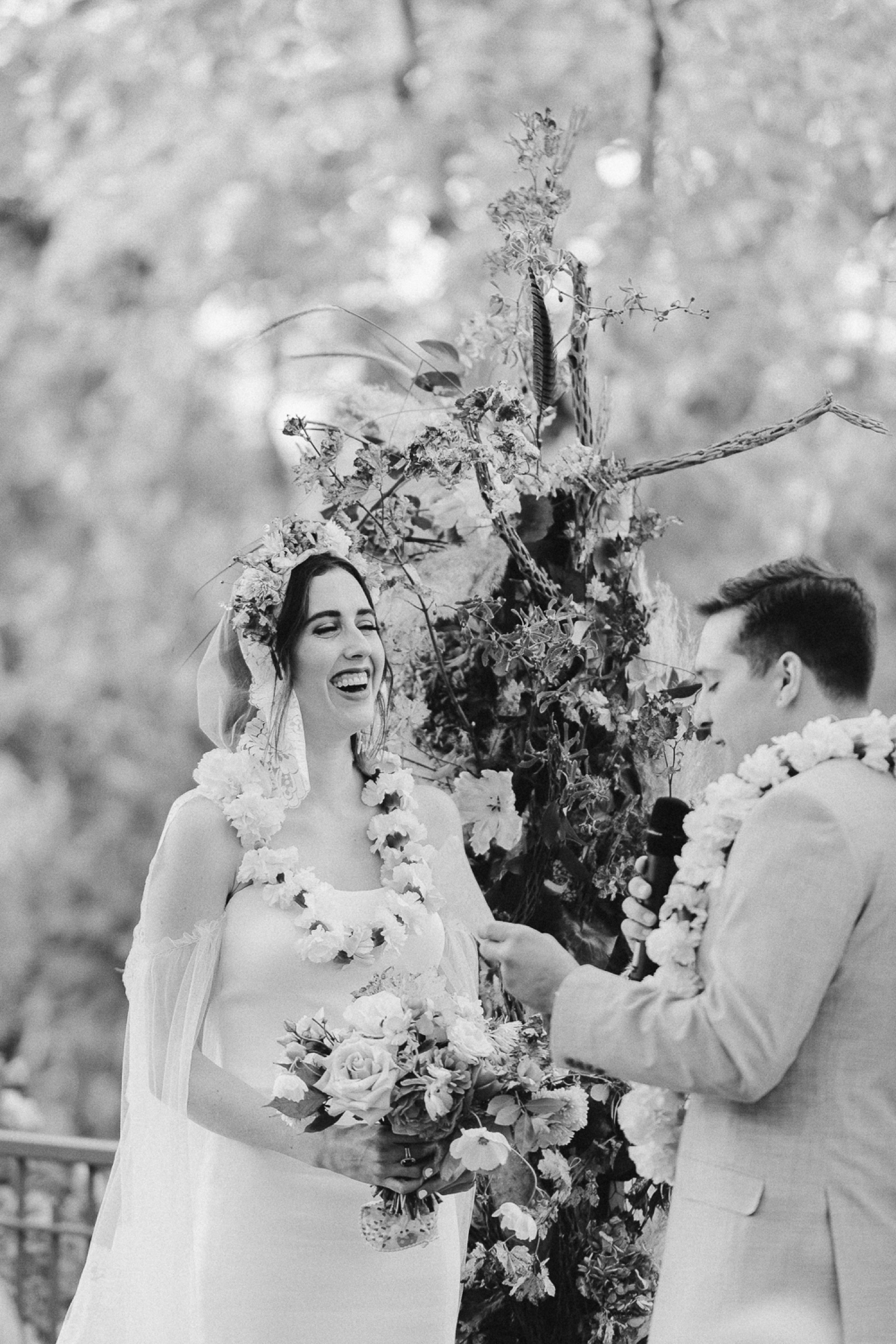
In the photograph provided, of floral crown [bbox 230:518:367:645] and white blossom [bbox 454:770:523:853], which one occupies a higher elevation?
floral crown [bbox 230:518:367:645]

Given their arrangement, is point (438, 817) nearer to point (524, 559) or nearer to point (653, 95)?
point (524, 559)

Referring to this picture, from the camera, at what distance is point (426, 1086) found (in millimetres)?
1974

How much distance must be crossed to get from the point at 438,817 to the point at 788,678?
92cm

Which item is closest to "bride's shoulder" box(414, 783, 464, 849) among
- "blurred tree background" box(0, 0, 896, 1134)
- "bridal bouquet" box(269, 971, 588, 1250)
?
"bridal bouquet" box(269, 971, 588, 1250)

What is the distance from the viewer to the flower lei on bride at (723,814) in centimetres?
174

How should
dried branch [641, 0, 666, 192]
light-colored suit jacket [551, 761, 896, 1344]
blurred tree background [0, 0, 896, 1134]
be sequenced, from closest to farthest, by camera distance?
light-colored suit jacket [551, 761, 896, 1344] → blurred tree background [0, 0, 896, 1134] → dried branch [641, 0, 666, 192]

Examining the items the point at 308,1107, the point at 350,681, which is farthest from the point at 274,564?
the point at 308,1107

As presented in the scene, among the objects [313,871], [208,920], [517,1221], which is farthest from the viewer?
[313,871]

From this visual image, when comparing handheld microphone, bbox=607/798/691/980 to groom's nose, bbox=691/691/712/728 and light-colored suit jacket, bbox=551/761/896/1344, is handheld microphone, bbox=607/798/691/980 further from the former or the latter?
light-colored suit jacket, bbox=551/761/896/1344

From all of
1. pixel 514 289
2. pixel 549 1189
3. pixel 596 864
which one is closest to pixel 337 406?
pixel 514 289

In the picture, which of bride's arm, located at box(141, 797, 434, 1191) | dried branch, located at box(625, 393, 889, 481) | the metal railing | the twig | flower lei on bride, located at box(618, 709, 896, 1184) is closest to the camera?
flower lei on bride, located at box(618, 709, 896, 1184)

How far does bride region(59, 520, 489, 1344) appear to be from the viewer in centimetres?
229

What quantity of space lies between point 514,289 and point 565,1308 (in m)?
1.82

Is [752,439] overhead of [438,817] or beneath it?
overhead
